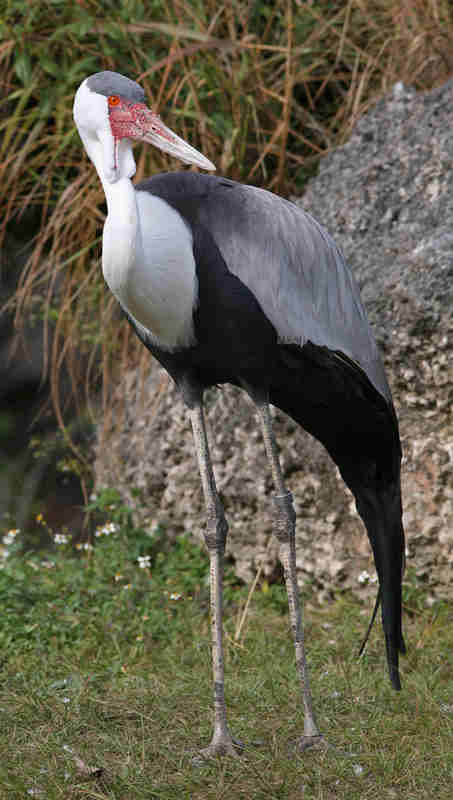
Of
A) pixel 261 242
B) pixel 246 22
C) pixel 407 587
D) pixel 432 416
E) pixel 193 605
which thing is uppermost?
pixel 246 22

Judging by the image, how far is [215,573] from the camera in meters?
3.09

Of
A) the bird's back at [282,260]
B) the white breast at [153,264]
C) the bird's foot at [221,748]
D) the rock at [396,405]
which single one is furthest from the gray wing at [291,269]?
the bird's foot at [221,748]

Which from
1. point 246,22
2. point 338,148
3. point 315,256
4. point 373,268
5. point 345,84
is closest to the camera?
point 315,256

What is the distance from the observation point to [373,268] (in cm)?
413

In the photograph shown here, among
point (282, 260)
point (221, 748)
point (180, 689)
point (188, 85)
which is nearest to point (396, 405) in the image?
point (282, 260)

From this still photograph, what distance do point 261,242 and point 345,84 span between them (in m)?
2.83

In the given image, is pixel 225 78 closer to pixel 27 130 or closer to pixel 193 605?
pixel 27 130

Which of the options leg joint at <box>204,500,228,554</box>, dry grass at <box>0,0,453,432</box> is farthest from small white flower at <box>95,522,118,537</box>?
leg joint at <box>204,500,228,554</box>

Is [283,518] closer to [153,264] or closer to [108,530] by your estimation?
[153,264]

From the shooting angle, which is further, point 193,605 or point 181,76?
point 181,76

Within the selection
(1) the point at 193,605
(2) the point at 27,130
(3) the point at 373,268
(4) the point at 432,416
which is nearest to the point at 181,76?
(2) the point at 27,130

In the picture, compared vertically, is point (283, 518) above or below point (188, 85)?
below

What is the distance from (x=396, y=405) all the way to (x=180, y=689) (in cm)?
134

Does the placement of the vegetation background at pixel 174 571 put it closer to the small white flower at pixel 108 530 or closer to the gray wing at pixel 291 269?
the small white flower at pixel 108 530
